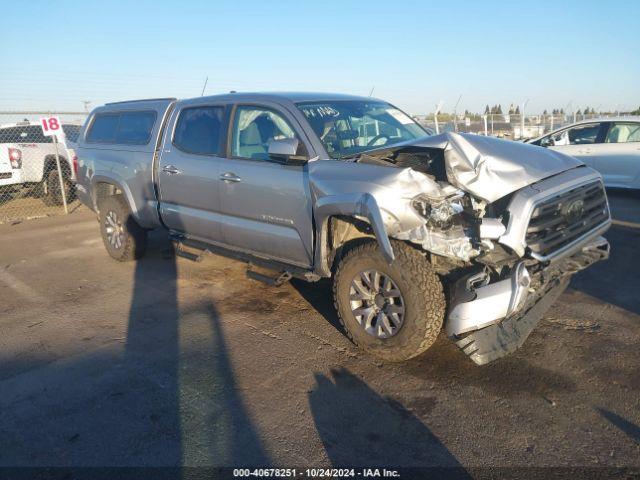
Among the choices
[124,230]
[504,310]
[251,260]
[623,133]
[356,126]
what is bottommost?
[124,230]

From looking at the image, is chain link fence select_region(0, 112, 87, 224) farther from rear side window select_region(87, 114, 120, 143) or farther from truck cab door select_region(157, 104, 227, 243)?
truck cab door select_region(157, 104, 227, 243)

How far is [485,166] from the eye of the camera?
3.53 meters

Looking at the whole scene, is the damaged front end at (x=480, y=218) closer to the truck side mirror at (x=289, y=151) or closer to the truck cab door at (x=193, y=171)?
the truck side mirror at (x=289, y=151)

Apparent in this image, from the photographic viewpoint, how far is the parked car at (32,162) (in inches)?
414

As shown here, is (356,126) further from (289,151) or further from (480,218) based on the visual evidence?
(480,218)

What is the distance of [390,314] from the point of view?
12.0 ft

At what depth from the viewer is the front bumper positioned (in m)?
3.22

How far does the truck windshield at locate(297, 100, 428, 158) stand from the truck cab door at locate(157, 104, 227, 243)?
105 cm

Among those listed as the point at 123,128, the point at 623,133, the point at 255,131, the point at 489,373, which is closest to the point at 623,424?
the point at 489,373

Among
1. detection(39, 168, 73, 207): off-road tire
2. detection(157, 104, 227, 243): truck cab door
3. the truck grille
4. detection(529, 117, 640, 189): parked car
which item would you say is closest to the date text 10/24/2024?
the truck grille

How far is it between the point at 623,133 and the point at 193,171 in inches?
336

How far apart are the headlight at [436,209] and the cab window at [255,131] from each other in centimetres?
158

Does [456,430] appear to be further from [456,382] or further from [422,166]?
[422,166]

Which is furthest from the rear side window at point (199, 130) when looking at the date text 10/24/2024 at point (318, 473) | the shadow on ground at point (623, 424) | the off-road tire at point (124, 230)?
the shadow on ground at point (623, 424)
